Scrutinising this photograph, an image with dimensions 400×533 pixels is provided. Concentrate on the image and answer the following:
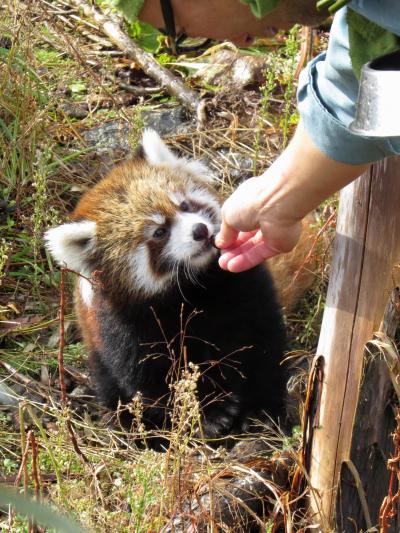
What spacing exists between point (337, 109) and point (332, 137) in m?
0.07

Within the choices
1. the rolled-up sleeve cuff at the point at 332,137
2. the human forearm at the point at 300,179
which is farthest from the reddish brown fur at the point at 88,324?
the rolled-up sleeve cuff at the point at 332,137

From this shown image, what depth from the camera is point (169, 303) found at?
3.85 meters

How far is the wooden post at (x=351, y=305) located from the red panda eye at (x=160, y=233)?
1263 mm

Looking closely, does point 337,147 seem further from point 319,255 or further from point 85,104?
point 85,104

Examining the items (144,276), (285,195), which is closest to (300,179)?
(285,195)

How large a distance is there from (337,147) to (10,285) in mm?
3202

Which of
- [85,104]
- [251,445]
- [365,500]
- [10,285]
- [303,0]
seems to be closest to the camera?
[303,0]

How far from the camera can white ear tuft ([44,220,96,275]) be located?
148 inches

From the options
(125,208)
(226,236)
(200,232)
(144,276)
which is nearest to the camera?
(226,236)

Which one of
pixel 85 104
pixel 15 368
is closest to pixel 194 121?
pixel 85 104

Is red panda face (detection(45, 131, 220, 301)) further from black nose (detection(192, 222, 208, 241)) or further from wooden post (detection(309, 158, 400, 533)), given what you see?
wooden post (detection(309, 158, 400, 533))

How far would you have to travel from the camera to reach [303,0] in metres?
2.07

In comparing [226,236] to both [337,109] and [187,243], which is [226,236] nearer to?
[187,243]

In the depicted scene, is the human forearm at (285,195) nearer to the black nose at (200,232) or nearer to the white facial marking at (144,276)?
the black nose at (200,232)
